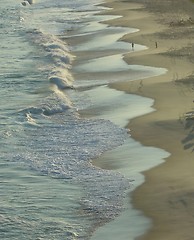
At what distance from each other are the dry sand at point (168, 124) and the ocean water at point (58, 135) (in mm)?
518

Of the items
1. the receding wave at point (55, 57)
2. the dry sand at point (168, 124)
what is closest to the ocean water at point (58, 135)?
the receding wave at point (55, 57)

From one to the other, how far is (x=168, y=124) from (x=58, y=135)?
2500 millimetres

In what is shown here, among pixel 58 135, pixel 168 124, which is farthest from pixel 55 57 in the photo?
pixel 168 124

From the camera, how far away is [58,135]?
16375mm

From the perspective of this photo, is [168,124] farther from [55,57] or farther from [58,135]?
A: [55,57]

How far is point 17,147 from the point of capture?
50.9 ft

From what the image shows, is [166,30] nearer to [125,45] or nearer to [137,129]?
[125,45]

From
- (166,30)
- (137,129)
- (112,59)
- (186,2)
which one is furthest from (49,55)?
(186,2)

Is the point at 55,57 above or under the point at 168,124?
under

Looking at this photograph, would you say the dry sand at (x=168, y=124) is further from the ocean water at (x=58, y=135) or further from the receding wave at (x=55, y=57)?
the receding wave at (x=55, y=57)

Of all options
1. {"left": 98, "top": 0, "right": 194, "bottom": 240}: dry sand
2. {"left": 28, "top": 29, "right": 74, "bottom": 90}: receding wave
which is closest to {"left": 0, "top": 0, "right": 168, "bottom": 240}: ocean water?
{"left": 28, "top": 29, "right": 74, "bottom": 90}: receding wave

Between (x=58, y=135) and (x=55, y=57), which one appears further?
(x=55, y=57)

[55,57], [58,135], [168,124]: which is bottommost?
[55,57]

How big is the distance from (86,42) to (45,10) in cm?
1557
